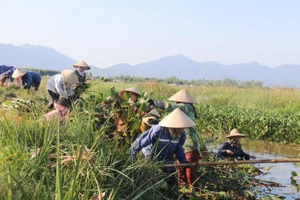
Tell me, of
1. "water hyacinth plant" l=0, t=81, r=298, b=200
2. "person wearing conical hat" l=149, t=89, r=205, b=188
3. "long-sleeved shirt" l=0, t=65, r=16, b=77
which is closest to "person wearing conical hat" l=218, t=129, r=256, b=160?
"water hyacinth plant" l=0, t=81, r=298, b=200

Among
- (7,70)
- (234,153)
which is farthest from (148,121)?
(7,70)

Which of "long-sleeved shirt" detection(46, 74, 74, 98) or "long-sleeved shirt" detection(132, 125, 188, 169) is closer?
"long-sleeved shirt" detection(132, 125, 188, 169)

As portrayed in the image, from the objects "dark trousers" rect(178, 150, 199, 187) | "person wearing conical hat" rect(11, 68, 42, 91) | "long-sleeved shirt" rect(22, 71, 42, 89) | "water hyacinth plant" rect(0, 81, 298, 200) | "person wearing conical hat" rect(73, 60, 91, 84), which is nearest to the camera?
"water hyacinth plant" rect(0, 81, 298, 200)

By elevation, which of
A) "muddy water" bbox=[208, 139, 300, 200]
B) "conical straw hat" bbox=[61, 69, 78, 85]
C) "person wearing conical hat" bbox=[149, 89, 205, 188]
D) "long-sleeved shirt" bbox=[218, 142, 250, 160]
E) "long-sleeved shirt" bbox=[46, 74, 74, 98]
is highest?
"conical straw hat" bbox=[61, 69, 78, 85]

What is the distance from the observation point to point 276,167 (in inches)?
279

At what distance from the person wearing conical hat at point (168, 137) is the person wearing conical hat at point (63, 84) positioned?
205 cm

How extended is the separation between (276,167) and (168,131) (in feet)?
12.8

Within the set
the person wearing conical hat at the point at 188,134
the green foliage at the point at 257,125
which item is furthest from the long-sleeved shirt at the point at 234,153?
the green foliage at the point at 257,125

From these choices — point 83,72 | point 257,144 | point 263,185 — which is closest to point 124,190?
point 263,185

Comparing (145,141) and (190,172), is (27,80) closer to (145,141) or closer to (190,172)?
(190,172)

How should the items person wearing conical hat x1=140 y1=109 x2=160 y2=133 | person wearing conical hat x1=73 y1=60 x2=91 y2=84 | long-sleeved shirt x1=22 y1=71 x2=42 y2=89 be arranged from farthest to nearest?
long-sleeved shirt x1=22 y1=71 x2=42 y2=89 → person wearing conical hat x1=73 y1=60 x2=91 y2=84 → person wearing conical hat x1=140 y1=109 x2=160 y2=133

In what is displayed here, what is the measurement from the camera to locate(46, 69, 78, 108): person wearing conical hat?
554cm

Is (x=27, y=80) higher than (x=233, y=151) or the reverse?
higher

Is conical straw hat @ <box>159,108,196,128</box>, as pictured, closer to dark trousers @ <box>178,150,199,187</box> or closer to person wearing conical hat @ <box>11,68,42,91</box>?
dark trousers @ <box>178,150,199,187</box>
